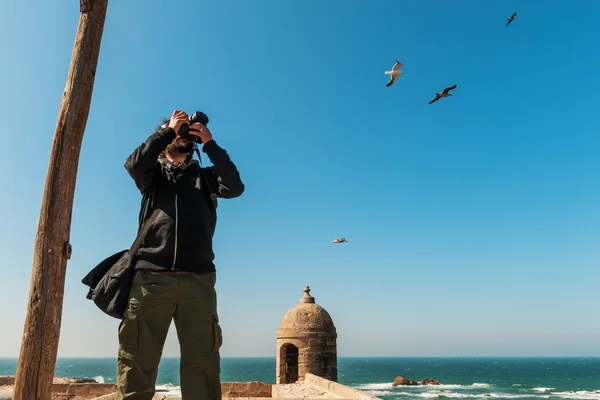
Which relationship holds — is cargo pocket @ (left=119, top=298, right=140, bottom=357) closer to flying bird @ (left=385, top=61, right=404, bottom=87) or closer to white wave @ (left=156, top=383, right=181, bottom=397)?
white wave @ (left=156, top=383, right=181, bottom=397)

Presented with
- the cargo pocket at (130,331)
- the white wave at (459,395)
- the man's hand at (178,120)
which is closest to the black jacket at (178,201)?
the man's hand at (178,120)

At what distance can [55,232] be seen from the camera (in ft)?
11.3

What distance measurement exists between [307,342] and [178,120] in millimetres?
12725

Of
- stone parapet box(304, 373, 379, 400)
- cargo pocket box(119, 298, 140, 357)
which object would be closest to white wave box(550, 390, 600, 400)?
stone parapet box(304, 373, 379, 400)

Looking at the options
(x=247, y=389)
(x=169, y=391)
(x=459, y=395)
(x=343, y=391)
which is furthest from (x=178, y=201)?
(x=459, y=395)

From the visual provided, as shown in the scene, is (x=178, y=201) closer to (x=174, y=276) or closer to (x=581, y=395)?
(x=174, y=276)

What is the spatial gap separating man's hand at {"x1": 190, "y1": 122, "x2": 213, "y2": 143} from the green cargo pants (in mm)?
965

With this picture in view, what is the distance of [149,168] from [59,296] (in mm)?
1149

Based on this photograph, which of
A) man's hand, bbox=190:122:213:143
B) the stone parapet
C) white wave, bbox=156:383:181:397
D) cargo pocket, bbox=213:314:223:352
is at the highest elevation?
man's hand, bbox=190:122:213:143

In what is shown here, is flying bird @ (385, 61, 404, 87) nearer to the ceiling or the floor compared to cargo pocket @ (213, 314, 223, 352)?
nearer to the ceiling

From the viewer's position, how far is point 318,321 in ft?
50.4

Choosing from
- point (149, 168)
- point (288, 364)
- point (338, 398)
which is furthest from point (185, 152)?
point (288, 364)

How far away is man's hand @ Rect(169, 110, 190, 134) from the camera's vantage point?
3424 millimetres

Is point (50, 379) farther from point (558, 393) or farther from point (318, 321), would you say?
point (558, 393)
